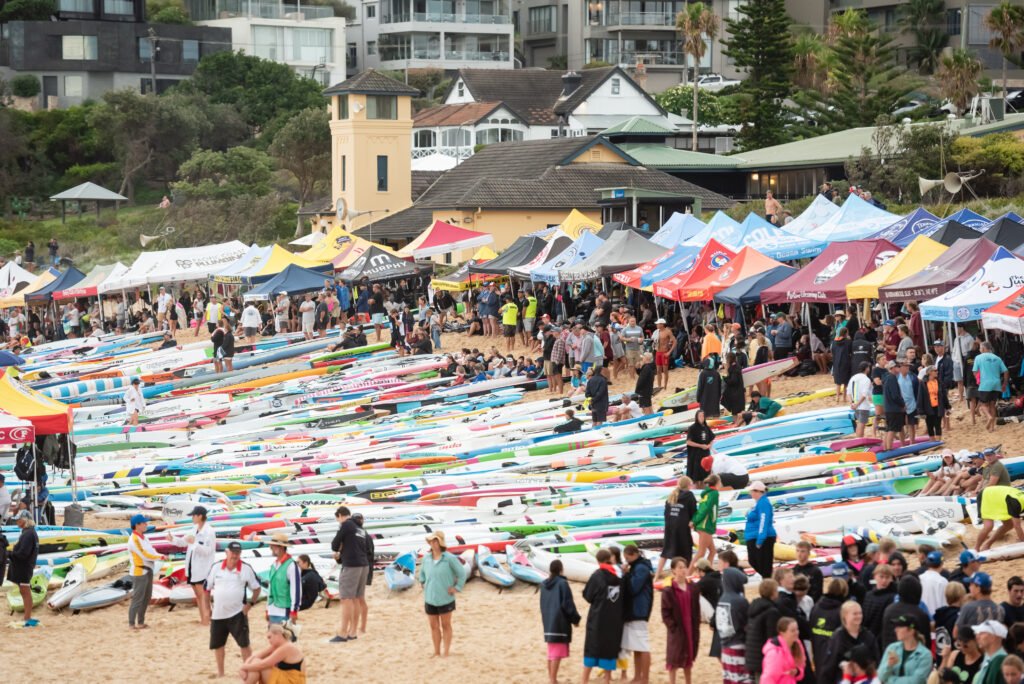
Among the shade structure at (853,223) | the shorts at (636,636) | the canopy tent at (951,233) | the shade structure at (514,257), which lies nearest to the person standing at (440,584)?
the shorts at (636,636)

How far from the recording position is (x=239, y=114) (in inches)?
3440

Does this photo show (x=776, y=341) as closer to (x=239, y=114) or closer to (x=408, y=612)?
(x=408, y=612)

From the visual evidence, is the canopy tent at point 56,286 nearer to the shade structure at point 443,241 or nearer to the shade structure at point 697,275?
the shade structure at point 443,241

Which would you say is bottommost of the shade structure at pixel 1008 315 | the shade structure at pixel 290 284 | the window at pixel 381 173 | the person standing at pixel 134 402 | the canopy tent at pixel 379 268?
the person standing at pixel 134 402

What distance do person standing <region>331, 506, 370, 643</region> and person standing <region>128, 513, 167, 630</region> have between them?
2.31m

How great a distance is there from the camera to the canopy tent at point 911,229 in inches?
1205

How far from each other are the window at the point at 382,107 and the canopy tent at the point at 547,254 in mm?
22821

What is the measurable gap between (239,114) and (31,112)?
37.8 ft

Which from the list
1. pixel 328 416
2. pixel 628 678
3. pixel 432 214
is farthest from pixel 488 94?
pixel 628 678

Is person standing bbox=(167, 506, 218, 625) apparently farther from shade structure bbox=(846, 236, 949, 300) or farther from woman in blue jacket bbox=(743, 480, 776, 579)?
shade structure bbox=(846, 236, 949, 300)

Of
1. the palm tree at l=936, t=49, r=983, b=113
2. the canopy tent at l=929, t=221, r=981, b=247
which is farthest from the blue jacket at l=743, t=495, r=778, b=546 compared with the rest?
the palm tree at l=936, t=49, r=983, b=113

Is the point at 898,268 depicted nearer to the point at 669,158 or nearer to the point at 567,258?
the point at 567,258

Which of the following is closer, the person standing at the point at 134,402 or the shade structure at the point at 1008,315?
the shade structure at the point at 1008,315

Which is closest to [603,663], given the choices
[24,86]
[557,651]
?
[557,651]
